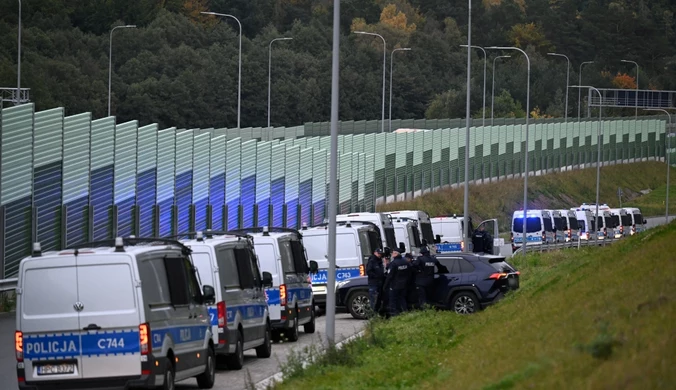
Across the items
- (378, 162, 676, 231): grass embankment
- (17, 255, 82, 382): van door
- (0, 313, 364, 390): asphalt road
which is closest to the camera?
(17, 255, 82, 382): van door

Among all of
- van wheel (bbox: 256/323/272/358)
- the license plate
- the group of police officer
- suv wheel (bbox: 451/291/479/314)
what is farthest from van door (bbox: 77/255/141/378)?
suv wheel (bbox: 451/291/479/314)

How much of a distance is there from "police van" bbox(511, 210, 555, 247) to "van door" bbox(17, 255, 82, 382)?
5171cm

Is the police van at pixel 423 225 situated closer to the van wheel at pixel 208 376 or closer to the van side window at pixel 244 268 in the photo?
the van side window at pixel 244 268

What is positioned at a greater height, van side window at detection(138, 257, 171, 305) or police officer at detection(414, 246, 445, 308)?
van side window at detection(138, 257, 171, 305)

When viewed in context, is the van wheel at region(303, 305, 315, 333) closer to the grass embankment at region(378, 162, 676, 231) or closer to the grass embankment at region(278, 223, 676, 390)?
the grass embankment at region(278, 223, 676, 390)

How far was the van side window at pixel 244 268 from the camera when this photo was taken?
22453mm

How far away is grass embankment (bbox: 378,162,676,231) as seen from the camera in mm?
83250

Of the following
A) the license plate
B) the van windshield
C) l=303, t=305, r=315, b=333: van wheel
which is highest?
the license plate

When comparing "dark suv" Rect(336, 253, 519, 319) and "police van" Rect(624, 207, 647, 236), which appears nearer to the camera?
"dark suv" Rect(336, 253, 519, 319)

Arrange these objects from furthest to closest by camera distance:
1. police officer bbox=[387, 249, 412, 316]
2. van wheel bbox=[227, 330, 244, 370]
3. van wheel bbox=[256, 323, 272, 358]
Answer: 1. police officer bbox=[387, 249, 412, 316]
2. van wheel bbox=[256, 323, 272, 358]
3. van wheel bbox=[227, 330, 244, 370]

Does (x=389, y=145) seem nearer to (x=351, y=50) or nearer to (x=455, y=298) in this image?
(x=455, y=298)

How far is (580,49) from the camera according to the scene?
170875 mm

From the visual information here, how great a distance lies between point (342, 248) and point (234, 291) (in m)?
13.5

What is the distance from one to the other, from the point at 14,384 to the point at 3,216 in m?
14.7
